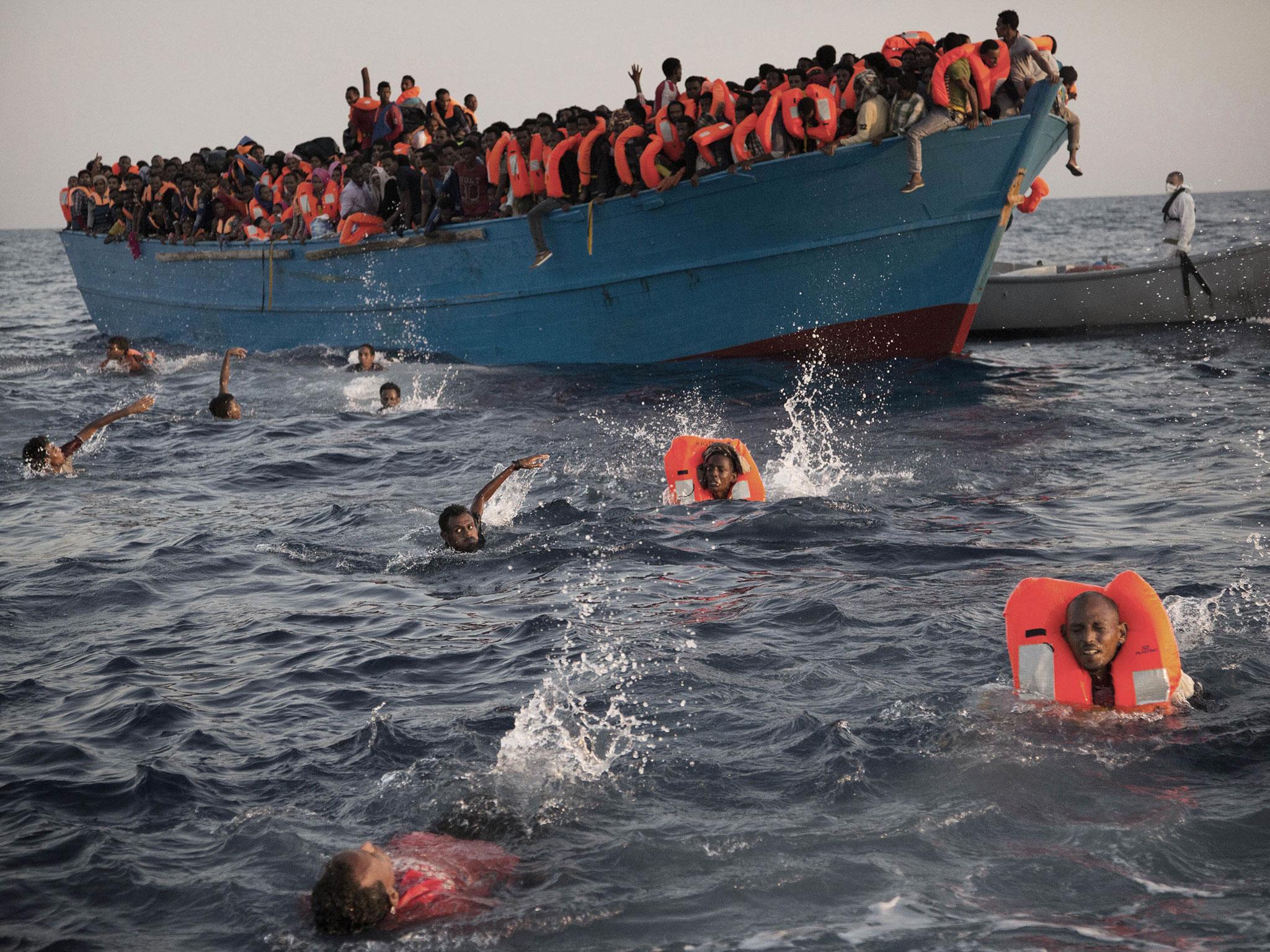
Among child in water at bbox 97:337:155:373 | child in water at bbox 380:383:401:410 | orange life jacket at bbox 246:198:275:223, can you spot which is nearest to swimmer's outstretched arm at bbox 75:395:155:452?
child in water at bbox 380:383:401:410

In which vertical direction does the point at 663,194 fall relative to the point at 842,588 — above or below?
above

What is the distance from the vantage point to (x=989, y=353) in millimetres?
17875

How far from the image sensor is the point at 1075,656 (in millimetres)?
5594

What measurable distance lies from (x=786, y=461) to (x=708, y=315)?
503 centimetres

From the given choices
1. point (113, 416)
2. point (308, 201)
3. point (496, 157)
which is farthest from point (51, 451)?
point (308, 201)

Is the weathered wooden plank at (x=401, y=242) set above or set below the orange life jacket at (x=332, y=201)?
below

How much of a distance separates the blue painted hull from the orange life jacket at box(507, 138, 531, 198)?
0.41m

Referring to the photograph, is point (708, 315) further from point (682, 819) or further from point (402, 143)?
point (682, 819)

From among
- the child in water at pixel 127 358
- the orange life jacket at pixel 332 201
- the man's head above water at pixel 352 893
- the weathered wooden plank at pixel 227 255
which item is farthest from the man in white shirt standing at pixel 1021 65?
the child in water at pixel 127 358

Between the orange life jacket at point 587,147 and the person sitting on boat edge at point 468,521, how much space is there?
7.38 meters

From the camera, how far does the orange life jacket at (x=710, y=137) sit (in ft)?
45.9

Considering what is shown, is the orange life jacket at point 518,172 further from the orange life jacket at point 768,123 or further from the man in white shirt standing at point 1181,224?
the man in white shirt standing at point 1181,224

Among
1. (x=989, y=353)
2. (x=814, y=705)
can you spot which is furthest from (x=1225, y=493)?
Result: (x=989, y=353)

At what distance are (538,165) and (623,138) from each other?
1421 mm
